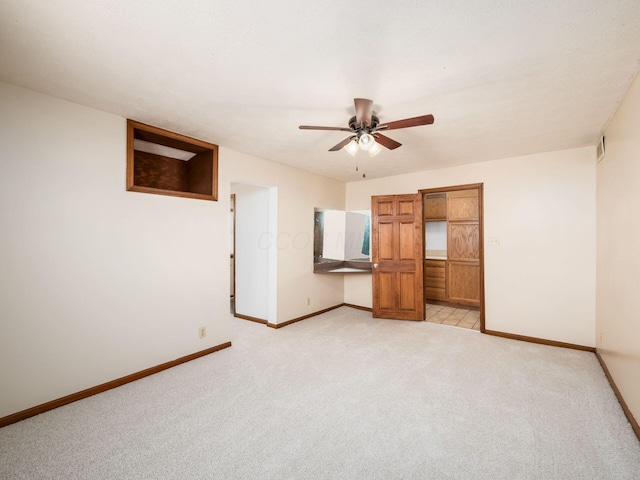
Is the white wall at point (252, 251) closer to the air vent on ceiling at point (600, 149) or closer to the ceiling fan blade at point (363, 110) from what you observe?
the ceiling fan blade at point (363, 110)

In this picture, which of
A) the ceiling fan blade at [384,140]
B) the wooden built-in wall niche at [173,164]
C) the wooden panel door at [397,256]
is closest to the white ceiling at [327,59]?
the ceiling fan blade at [384,140]

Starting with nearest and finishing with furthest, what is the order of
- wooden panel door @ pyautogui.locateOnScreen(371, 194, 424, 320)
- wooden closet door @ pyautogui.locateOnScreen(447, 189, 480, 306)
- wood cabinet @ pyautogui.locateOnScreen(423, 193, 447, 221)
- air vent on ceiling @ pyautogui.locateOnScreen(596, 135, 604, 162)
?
air vent on ceiling @ pyautogui.locateOnScreen(596, 135, 604, 162), wooden panel door @ pyautogui.locateOnScreen(371, 194, 424, 320), wooden closet door @ pyautogui.locateOnScreen(447, 189, 480, 306), wood cabinet @ pyautogui.locateOnScreen(423, 193, 447, 221)

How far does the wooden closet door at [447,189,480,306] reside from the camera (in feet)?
18.1

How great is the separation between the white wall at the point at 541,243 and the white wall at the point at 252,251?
299cm

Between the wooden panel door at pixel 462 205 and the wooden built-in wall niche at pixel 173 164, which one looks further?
the wooden panel door at pixel 462 205

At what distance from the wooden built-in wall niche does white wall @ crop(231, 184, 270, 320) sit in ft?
3.52

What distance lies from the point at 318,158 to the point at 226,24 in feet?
8.06

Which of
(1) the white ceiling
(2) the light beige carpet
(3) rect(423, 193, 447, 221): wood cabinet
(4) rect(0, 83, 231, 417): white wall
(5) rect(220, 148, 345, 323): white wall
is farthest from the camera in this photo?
(3) rect(423, 193, 447, 221): wood cabinet

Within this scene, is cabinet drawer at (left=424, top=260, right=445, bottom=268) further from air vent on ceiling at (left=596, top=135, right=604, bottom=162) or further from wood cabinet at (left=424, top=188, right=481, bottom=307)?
air vent on ceiling at (left=596, top=135, right=604, bottom=162)

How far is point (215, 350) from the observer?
11.1ft

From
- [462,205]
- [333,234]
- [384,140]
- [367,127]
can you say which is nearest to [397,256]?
[333,234]

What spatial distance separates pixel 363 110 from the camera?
2162mm

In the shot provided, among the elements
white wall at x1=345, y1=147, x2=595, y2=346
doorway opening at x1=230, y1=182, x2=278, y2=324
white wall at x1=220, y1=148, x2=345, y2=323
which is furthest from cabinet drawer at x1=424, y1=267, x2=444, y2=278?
doorway opening at x1=230, y1=182, x2=278, y2=324

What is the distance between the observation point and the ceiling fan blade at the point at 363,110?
6.85 ft
